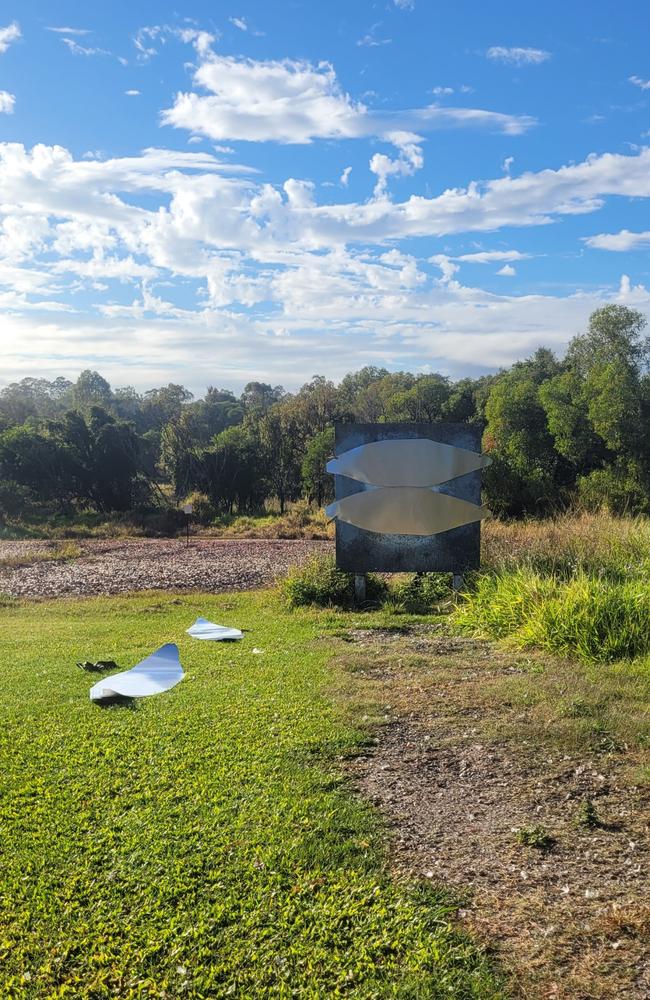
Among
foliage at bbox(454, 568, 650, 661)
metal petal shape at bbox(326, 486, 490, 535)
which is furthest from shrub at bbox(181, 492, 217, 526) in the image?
foliage at bbox(454, 568, 650, 661)

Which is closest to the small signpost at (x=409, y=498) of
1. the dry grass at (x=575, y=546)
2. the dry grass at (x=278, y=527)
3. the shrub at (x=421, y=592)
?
the shrub at (x=421, y=592)

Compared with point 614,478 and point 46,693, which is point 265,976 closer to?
point 46,693

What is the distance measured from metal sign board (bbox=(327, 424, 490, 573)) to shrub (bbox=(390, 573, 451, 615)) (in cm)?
35

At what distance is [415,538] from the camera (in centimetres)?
1041

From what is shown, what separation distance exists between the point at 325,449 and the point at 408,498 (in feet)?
73.8

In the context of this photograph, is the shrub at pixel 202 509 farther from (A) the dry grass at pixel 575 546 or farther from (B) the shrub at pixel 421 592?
(A) the dry grass at pixel 575 546

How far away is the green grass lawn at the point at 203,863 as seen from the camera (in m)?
2.80

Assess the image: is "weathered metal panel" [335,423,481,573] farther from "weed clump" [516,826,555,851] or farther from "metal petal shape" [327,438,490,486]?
"weed clump" [516,826,555,851]

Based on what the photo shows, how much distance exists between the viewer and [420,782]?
432 centimetres

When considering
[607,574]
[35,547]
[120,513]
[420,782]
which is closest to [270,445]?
[120,513]

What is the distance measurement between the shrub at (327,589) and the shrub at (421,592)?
0.29 meters

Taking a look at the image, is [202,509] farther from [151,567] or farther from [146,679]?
[146,679]

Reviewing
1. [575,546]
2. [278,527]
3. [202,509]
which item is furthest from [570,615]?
[202,509]

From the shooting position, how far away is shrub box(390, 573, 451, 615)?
10.2 meters
